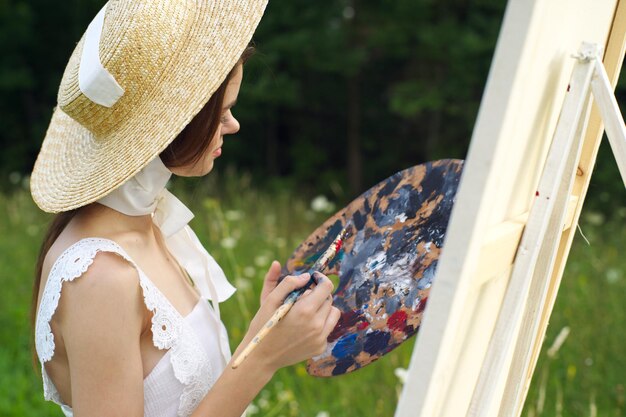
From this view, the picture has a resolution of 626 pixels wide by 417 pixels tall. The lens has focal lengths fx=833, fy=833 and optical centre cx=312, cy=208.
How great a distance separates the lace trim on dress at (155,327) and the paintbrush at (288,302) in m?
0.20

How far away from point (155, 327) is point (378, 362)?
6.05ft

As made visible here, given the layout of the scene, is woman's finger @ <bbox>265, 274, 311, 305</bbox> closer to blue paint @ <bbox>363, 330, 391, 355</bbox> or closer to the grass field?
blue paint @ <bbox>363, 330, 391, 355</bbox>

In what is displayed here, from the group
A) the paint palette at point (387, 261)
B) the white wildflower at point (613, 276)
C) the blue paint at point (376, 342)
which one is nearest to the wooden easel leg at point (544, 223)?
the paint palette at point (387, 261)

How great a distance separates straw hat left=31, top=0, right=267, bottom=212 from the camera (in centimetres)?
134

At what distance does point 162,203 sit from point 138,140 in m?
0.25

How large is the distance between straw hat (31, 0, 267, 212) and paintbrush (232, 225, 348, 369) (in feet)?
1.04

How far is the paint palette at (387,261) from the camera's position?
135 centimetres

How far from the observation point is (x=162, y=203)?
1.59m

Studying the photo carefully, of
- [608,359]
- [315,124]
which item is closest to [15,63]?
[315,124]

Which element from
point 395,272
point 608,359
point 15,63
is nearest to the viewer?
point 395,272

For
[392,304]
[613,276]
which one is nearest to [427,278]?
[392,304]

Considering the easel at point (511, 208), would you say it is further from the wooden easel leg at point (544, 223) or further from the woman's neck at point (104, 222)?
the woman's neck at point (104, 222)

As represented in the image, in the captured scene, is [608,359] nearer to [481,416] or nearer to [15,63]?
[481,416]

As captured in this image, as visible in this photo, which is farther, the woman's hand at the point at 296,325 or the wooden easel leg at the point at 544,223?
the woman's hand at the point at 296,325
